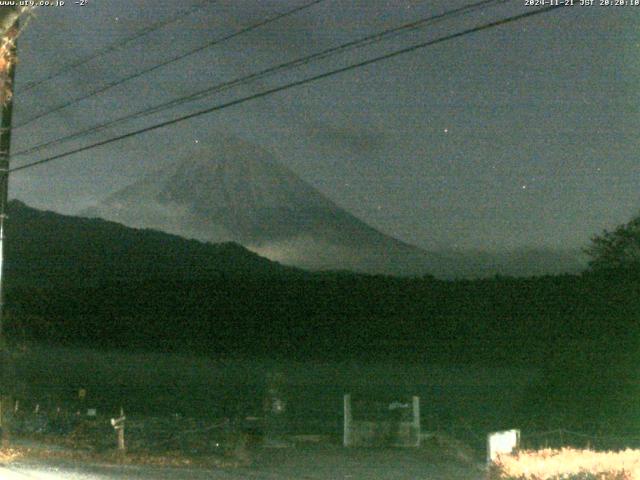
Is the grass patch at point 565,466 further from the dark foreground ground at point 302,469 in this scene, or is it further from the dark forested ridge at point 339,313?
the dark forested ridge at point 339,313

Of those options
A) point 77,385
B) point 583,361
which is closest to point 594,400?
point 583,361

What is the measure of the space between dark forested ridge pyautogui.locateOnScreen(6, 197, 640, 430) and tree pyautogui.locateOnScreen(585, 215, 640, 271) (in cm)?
536

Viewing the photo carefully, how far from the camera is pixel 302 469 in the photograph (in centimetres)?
1788

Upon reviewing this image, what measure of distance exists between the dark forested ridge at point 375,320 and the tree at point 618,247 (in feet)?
17.6

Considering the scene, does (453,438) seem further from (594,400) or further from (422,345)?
(422,345)

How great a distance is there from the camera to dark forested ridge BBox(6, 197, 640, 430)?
1153 inches

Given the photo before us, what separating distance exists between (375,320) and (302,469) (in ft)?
94.0

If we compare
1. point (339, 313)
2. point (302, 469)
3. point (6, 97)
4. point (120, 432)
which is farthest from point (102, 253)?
point (6, 97)

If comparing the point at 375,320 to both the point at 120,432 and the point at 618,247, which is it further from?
the point at 120,432

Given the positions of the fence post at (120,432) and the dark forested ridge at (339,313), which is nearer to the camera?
the fence post at (120,432)

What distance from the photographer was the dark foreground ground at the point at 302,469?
15.2 m

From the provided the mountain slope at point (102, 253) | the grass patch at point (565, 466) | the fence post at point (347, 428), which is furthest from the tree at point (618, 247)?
the mountain slope at point (102, 253)

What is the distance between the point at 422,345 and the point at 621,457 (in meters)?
29.1

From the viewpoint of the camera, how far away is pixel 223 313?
55.8 meters
